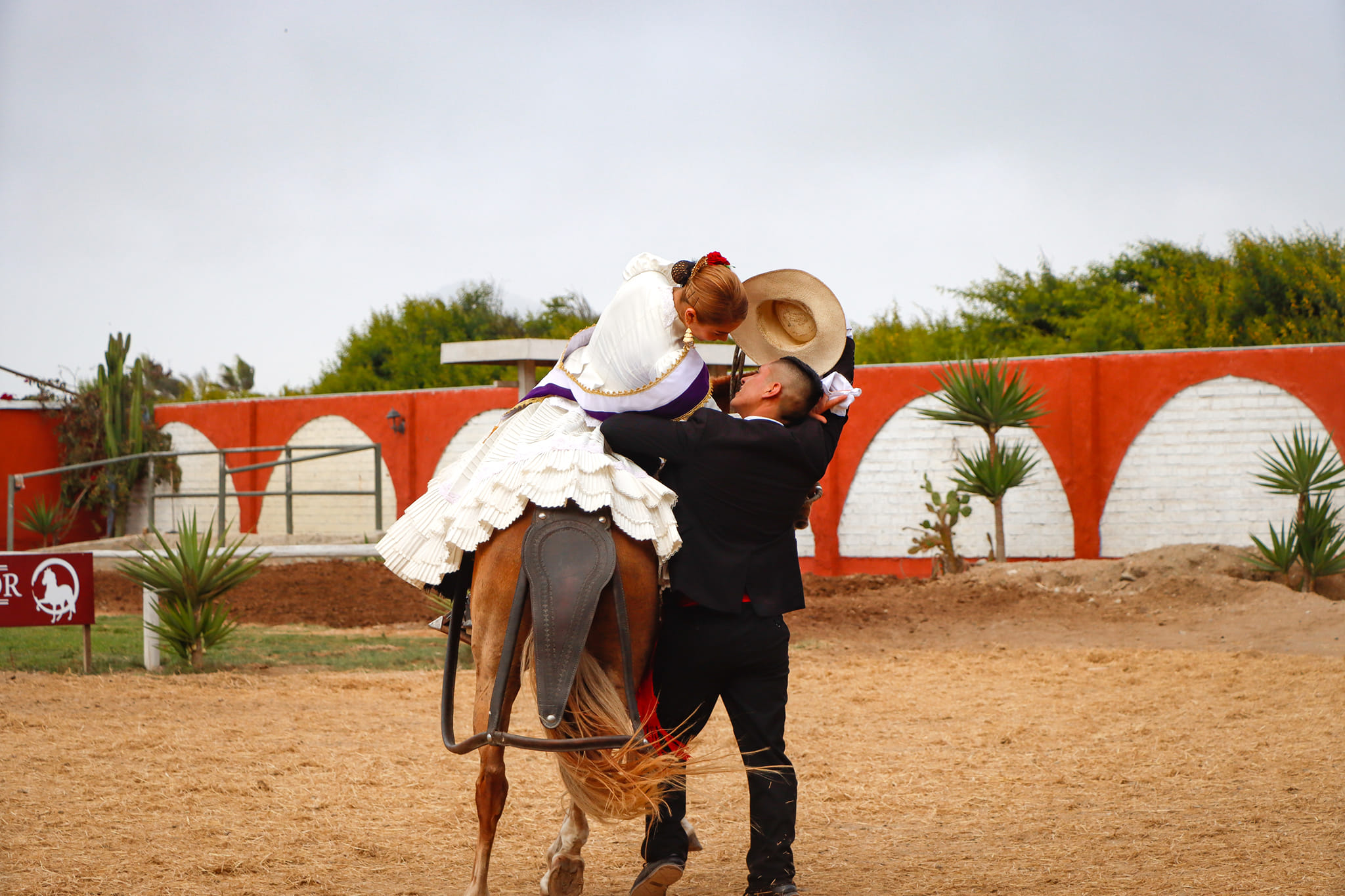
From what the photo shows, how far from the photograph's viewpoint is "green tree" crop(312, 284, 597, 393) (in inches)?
1564

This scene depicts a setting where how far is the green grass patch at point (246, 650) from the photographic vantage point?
8633 mm

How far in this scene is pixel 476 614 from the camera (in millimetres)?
3346

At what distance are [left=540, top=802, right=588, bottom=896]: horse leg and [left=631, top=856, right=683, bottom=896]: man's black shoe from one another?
0.20 metres

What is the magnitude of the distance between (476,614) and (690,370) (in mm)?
960

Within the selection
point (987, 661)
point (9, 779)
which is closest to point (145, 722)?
A: point (9, 779)

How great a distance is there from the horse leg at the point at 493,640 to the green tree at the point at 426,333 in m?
35.0

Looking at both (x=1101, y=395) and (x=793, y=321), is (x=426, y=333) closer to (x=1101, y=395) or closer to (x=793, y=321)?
(x=1101, y=395)

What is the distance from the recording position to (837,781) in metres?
5.54

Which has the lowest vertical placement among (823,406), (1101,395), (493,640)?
(493,640)

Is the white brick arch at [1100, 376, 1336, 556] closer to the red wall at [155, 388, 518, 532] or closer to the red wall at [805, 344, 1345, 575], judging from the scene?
the red wall at [805, 344, 1345, 575]

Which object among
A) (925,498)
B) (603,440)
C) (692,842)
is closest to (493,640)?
(603,440)

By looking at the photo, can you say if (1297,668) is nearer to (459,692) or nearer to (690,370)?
(459,692)

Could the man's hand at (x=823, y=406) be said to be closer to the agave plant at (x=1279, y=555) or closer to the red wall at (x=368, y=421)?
the agave plant at (x=1279, y=555)

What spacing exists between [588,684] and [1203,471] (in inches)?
441
